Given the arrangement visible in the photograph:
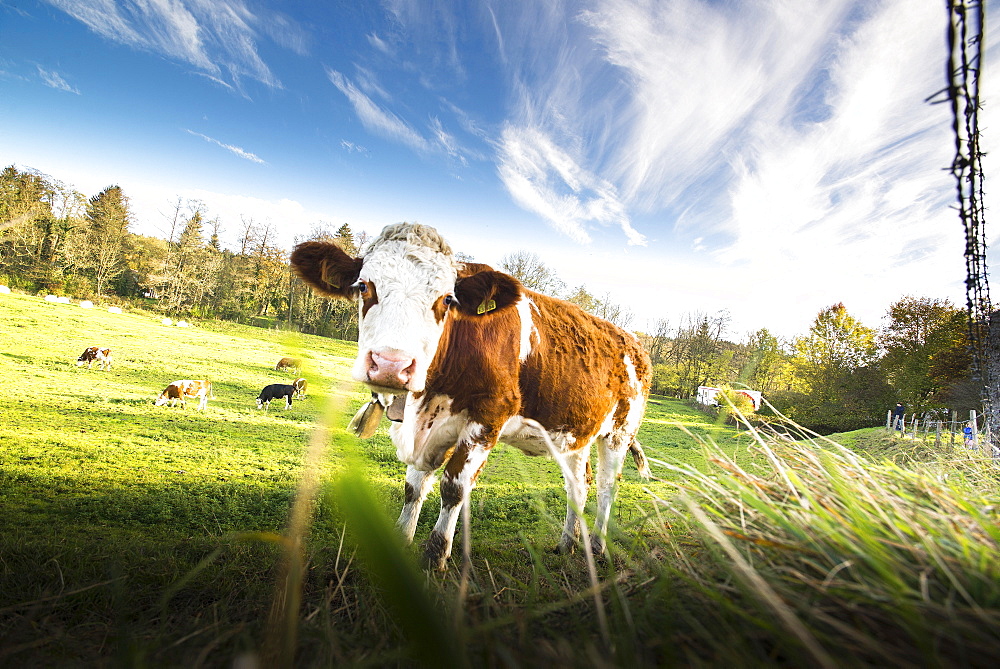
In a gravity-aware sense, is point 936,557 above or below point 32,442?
above

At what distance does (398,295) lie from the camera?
249cm

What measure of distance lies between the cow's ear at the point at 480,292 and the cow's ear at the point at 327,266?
91 cm

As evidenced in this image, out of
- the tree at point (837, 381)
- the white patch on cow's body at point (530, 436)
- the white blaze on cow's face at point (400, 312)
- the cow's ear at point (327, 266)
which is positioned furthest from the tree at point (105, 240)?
the tree at point (837, 381)

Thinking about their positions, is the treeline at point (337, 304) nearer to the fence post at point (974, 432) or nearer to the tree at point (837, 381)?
the tree at point (837, 381)

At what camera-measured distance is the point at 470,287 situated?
113 inches

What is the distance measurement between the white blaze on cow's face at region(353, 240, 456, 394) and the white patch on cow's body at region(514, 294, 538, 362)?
0.78 meters

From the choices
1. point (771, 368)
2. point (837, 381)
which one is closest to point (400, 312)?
point (837, 381)

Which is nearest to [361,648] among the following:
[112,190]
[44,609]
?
[44,609]

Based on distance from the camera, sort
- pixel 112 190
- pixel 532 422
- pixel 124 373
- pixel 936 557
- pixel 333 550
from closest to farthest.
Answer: pixel 936 557 < pixel 333 550 < pixel 532 422 < pixel 124 373 < pixel 112 190

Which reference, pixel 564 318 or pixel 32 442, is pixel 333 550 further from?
pixel 32 442

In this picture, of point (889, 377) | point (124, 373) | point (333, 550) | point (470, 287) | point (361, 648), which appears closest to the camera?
point (361, 648)

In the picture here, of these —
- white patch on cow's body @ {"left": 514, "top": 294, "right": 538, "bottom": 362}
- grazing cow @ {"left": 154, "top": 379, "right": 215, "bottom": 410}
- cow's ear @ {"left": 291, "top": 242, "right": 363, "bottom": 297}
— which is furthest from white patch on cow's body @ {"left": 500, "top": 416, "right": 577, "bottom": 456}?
grazing cow @ {"left": 154, "top": 379, "right": 215, "bottom": 410}

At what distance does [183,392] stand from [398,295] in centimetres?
1069

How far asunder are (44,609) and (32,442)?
6520 millimetres
